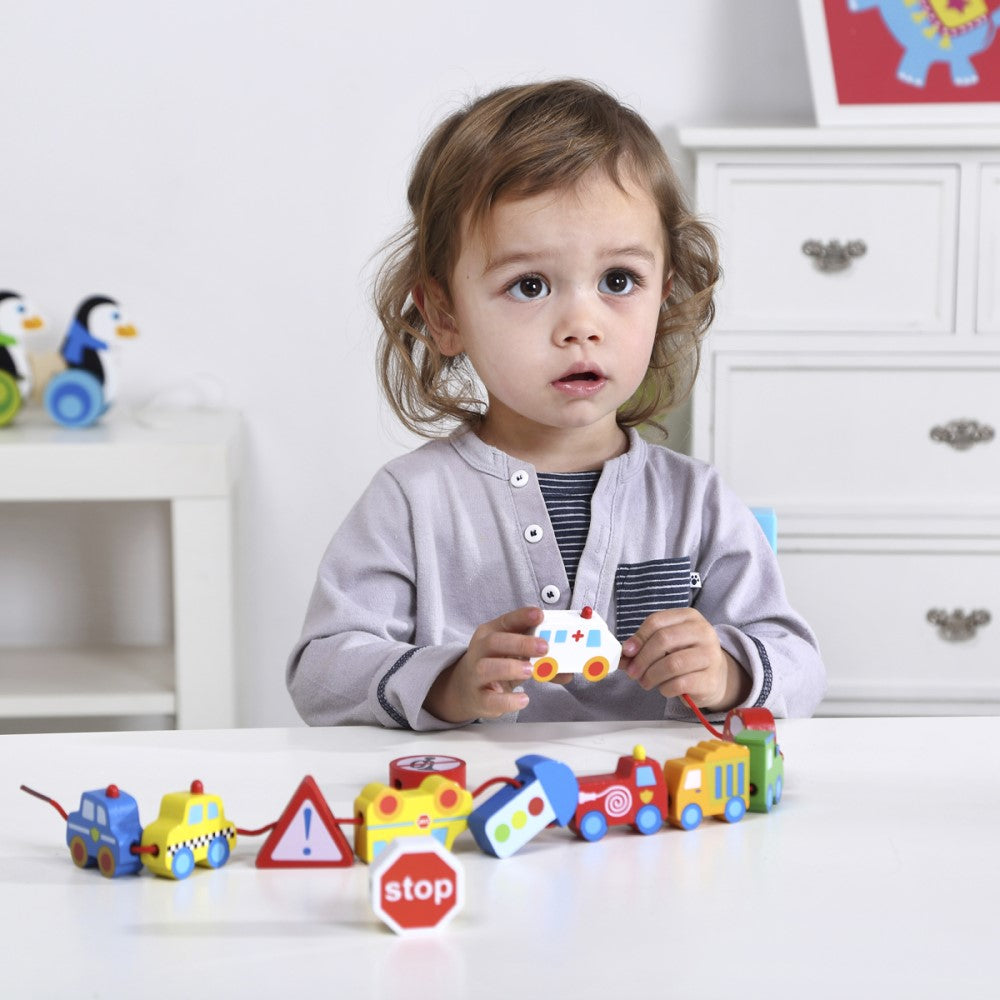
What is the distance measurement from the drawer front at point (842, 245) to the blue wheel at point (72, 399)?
2.91 feet

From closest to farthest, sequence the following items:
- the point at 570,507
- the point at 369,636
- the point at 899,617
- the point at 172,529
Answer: the point at 369,636
the point at 570,507
the point at 172,529
the point at 899,617

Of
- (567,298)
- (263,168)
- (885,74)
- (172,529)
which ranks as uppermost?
(885,74)

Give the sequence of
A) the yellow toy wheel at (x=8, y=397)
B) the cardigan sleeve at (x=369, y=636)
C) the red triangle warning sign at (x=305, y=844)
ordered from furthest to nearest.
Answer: the yellow toy wheel at (x=8, y=397) → the cardigan sleeve at (x=369, y=636) → the red triangle warning sign at (x=305, y=844)

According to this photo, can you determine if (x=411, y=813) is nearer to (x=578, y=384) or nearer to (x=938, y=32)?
(x=578, y=384)

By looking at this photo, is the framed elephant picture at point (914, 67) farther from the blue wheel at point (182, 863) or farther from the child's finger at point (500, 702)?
the blue wheel at point (182, 863)

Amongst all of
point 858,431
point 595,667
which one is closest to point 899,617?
point 858,431

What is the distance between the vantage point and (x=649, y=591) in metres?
1.03

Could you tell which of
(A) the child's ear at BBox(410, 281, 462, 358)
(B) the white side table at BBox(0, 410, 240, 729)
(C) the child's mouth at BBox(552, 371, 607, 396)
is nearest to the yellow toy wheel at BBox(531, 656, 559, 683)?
(C) the child's mouth at BBox(552, 371, 607, 396)

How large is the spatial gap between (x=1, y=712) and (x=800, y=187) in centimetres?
129

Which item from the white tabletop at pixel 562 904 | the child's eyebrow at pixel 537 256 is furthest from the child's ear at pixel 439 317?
the white tabletop at pixel 562 904

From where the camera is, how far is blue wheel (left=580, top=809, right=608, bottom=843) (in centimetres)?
58

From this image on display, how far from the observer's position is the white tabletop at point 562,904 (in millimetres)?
441

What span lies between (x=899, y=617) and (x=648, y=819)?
150 cm

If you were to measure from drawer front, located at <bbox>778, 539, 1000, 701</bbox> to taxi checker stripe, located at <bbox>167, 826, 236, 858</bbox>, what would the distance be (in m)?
1.51
